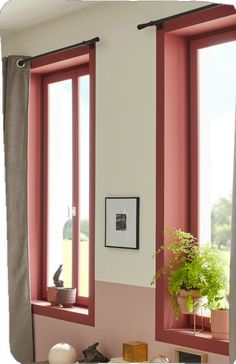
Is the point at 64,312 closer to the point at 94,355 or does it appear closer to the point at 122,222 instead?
the point at 94,355

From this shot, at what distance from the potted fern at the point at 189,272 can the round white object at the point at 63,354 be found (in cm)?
64

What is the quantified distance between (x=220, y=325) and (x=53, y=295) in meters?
1.21

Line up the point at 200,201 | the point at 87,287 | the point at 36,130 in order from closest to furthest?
the point at 200,201 < the point at 87,287 < the point at 36,130

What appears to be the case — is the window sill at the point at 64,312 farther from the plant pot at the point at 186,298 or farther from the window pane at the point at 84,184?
the plant pot at the point at 186,298

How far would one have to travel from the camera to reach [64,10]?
10.5ft

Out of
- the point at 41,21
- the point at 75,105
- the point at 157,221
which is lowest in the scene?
the point at 157,221

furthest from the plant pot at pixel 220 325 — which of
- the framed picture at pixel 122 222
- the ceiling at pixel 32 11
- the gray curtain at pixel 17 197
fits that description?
the ceiling at pixel 32 11

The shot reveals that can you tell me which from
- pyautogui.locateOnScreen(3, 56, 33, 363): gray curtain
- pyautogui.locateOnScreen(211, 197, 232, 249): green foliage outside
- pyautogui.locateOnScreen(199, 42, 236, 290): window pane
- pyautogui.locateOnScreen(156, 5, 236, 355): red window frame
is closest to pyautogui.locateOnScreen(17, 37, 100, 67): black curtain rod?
pyautogui.locateOnScreen(3, 56, 33, 363): gray curtain

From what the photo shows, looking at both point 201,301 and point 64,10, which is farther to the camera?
point 64,10

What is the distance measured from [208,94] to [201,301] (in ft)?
2.97

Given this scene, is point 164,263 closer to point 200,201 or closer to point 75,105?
point 200,201

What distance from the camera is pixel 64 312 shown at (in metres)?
3.19

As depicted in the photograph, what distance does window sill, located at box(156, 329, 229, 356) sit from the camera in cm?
234

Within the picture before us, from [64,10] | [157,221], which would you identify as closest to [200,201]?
[157,221]
